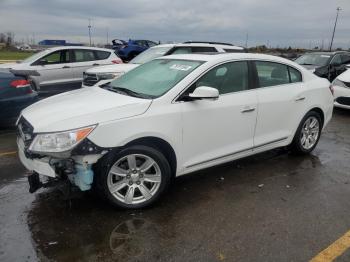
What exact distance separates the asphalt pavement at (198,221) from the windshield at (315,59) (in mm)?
9062

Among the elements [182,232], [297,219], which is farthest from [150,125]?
[297,219]

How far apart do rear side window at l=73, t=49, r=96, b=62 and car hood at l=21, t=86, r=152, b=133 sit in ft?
24.8

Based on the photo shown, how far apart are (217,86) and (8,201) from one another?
277 centimetres

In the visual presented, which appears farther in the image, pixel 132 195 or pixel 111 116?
pixel 132 195

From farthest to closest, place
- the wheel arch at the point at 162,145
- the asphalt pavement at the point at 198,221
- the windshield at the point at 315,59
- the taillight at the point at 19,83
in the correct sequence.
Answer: the windshield at the point at 315,59 → the taillight at the point at 19,83 → the wheel arch at the point at 162,145 → the asphalt pavement at the point at 198,221

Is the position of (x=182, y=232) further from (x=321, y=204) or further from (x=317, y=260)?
(x=321, y=204)

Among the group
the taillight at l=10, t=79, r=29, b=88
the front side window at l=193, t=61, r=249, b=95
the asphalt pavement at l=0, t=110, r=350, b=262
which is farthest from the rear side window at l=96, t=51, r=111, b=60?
the front side window at l=193, t=61, r=249, b=95

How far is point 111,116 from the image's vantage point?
12.0 feet

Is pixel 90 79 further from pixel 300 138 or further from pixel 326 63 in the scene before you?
pixel 326 63

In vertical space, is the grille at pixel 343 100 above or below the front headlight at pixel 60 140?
below

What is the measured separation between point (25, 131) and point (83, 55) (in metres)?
8.24

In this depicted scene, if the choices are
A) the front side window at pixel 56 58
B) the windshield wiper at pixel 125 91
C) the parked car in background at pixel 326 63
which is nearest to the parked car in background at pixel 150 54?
the front side window at pixel 56 58

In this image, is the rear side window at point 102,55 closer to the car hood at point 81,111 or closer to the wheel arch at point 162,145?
the car hood at point 81,111

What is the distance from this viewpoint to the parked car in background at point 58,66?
10.9 metres
